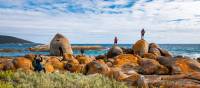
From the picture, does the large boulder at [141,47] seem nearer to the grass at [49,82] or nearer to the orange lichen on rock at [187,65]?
the orange lichen on rock at [187,65]

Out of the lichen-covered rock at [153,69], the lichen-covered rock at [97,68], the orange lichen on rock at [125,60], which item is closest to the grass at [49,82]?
the lichen-covered rock at [97,68]

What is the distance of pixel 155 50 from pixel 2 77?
31427 millimetres

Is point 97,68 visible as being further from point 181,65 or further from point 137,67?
point 181,65

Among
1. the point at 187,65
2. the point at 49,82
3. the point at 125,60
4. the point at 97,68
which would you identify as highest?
the point at 49,82

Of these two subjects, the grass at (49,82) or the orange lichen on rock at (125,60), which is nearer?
the grass at (49,82)

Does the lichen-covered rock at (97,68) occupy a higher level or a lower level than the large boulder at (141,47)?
higher

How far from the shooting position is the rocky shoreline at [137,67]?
14414 millimetres

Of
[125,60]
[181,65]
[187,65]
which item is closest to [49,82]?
[181,65]

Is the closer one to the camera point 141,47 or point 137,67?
point 137,67

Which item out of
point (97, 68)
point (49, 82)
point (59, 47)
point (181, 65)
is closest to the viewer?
point (49, 82)

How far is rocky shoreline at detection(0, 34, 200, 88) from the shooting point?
1441 centimetres

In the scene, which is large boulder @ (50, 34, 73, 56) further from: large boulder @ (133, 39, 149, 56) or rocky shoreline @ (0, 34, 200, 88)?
large boulder @ (133, 39, 149, 56)

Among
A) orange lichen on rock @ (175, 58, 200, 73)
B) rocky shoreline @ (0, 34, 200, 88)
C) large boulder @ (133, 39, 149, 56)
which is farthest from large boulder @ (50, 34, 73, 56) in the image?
orange lichen on rock @ (175, 58, 200, 73)

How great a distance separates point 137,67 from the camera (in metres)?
23.9
